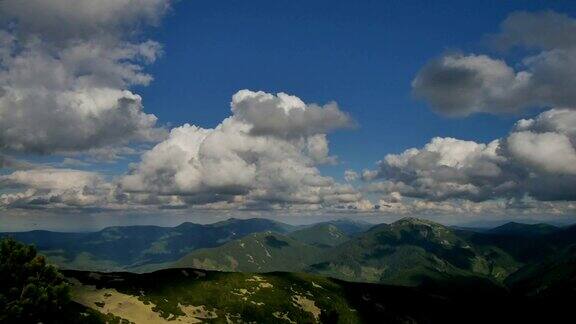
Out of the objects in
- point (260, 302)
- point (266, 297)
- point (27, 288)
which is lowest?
Result: point (260, 302)

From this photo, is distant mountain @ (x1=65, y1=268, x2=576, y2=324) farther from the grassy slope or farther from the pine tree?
the pine tree

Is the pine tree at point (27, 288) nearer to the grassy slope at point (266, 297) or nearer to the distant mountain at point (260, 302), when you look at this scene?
the distant mountain at point (260, 302)

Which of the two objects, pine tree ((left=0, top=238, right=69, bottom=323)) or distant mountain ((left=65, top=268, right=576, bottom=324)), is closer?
pine tree ((left=0, top=238, right=69, bottom=323))

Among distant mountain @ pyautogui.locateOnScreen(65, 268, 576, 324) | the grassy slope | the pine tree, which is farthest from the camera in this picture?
the grassy slope

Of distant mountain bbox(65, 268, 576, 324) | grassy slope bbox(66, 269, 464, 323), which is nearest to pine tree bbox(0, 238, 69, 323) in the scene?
distant mountain bbox(65, 268, 576, 324)

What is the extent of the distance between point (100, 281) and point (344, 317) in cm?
5745

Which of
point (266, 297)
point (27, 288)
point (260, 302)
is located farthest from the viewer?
point (266, 297)

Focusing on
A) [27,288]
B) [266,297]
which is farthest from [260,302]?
[27,288]

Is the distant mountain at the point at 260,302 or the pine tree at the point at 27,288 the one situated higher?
the pine tree at the point at 27,288

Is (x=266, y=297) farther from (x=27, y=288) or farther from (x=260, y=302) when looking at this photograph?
(x=27, y=288)

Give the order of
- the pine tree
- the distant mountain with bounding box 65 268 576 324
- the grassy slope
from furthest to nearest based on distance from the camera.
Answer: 1. the grassy slope
2. the distant mountain with bounding box 65 268 576 324
3. the pine tree

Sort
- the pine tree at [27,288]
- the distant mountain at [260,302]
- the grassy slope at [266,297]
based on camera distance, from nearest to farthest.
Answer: the pine tree at [27,288] → the distant mountain at [260,302] → the grassy slope at [266,297]

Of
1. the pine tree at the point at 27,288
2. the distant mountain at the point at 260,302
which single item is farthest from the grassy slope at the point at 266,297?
the pine tree at the point at 27,288

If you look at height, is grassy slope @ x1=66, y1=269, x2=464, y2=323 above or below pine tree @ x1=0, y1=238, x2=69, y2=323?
below
